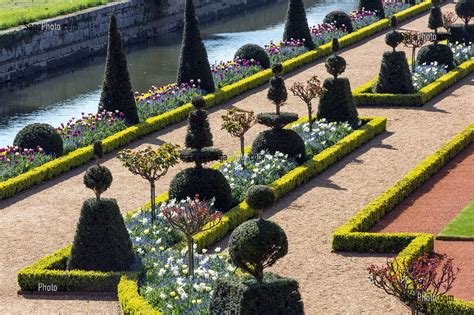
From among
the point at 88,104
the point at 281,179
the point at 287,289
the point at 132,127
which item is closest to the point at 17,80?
the point at 88,104

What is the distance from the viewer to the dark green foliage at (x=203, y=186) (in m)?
23.4

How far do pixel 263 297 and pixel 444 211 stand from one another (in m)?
7.54

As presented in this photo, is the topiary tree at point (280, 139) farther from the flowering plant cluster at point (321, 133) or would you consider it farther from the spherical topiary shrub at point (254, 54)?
the spherical topiary shrub at point (254, 54)

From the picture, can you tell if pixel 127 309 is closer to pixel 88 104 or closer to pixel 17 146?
pixel 17 146

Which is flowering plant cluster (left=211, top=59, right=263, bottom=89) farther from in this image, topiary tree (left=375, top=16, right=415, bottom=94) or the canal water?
topiary tree (left=375, top=16, right=415, bottom=94)

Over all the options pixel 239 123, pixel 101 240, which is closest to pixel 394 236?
pixel 101 240

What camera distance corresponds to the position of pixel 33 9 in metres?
46.3

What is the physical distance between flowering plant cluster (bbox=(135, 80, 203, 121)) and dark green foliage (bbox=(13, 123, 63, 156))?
12.5 ft

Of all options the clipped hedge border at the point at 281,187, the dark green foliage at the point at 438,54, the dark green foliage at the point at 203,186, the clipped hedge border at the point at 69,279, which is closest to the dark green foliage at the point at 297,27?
the dark green foliage at the point at 438,54

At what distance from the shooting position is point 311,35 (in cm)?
4166

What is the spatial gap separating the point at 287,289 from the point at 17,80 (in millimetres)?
27174

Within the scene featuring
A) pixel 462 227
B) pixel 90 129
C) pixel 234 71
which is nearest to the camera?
pixel 462 227

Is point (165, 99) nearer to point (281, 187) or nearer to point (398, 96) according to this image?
point (398, 96)

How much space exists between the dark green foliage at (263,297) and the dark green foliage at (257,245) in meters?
0.19
